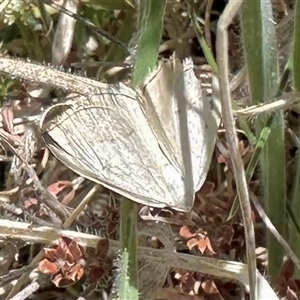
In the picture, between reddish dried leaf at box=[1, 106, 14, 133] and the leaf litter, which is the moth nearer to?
the leaf litter

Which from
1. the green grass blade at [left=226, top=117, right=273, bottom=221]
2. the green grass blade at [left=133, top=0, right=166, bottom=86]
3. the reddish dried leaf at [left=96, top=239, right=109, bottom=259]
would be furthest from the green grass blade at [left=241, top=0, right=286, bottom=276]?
the reddish dried leaf at [left=96, top=239, right=109, bottom=259]

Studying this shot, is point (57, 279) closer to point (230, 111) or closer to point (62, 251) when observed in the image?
point (62, 251)

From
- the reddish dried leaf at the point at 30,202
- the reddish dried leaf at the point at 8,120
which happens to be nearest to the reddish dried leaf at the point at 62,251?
the reddish dried leaf at the point at 30,202

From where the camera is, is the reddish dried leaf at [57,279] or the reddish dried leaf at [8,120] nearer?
the reddish dried leaf at [57,279]

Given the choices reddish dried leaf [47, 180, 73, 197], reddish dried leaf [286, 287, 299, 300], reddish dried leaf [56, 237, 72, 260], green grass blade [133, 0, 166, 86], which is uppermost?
green grass blade [133, 0, 166, 86]

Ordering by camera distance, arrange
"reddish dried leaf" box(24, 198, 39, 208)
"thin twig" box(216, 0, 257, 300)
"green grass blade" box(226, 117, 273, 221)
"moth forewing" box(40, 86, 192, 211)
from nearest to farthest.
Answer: "thin twig" box(216, 0, 257, 300), "moth forewing" box(40, 86, 192, 211), "green grass blade" box(226, 117, 273, 221), "reddish dried leaf" box(24, 198, 39, 208)

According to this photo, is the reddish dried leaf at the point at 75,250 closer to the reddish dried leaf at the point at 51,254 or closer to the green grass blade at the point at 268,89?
the reddish dried leaf at the point at 51,254

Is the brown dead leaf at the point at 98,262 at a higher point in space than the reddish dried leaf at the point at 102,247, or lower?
lower

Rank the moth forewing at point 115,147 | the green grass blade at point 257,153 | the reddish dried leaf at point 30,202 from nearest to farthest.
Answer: the moth forewing at point 115,147 < the green grass blade at point 257,153 < the reddish dried leaf at point 30,202

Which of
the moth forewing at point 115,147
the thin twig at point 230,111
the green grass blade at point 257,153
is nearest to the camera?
the thin twig at point 230,111
